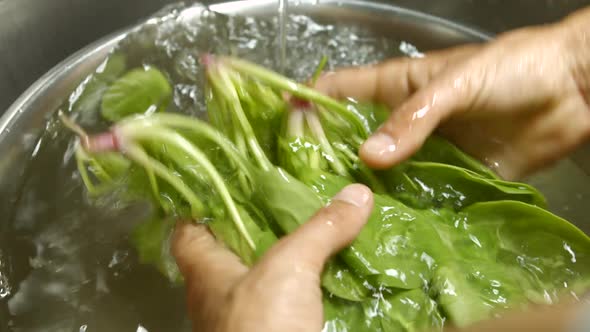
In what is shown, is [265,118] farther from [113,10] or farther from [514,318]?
[113,10]

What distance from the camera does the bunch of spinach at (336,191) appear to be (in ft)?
1.46

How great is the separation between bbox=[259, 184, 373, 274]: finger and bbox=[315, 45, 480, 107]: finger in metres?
0.26

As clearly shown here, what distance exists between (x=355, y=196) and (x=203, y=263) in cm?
15

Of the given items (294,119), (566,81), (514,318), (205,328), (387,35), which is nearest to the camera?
(514,318)

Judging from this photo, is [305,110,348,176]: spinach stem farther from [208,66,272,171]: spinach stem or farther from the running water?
the running water

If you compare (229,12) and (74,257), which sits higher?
(229,12)

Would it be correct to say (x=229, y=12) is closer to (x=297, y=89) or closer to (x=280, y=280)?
(x=297, y=89)

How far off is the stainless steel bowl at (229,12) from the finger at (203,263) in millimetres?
119

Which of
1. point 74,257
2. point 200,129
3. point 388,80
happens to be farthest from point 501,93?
point 74,257

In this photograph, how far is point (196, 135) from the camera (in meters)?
0.56

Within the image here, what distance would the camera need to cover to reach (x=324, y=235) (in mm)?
426

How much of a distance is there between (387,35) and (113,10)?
1.47ft

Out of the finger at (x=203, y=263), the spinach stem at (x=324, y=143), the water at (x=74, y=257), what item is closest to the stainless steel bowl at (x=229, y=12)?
the water at (x=74, y=257)

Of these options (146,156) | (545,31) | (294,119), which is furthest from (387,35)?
(146,156)
